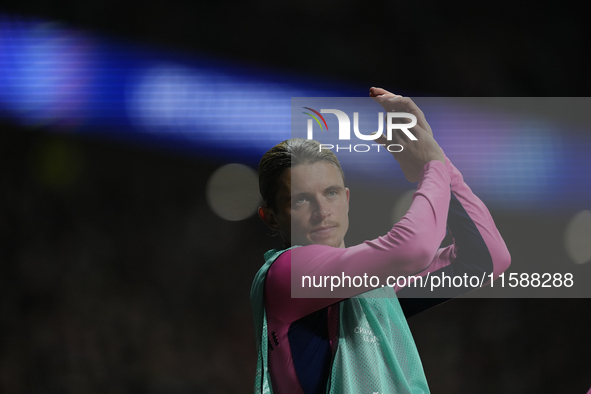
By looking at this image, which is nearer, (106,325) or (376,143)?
(376,143)

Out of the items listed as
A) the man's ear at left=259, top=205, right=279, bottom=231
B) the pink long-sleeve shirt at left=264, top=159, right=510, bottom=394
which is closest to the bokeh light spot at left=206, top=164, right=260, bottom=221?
the man's ear at left=259, top=205, right=279, bottom=231

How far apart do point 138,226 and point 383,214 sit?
1.81m

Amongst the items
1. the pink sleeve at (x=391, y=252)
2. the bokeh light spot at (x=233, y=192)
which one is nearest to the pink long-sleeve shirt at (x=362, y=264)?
the pink sleeve at (x=391, y=252)

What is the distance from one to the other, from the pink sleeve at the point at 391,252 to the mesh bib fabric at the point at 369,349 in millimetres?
66

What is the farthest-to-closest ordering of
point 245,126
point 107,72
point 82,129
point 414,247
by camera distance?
1. point 82,129
2. point 107,72
3. point 245,126
4. point 414,247

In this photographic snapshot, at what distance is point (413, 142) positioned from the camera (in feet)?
2.38

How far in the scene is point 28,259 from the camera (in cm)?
237

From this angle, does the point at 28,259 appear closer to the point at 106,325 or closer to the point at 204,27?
the point at 106,325

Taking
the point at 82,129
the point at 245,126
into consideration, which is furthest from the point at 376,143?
the point at 82,129

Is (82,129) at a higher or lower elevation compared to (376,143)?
higher

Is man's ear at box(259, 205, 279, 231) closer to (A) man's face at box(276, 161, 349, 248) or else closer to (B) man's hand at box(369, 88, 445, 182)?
(A) man's face at box(276, 161, 349, 248)

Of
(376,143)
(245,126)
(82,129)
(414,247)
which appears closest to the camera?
(414,247)

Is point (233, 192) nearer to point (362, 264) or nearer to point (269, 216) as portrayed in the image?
point (269, 216)

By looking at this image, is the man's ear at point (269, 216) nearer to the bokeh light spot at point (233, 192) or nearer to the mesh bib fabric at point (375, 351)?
the mesh bib fabric at point (375, 351)
